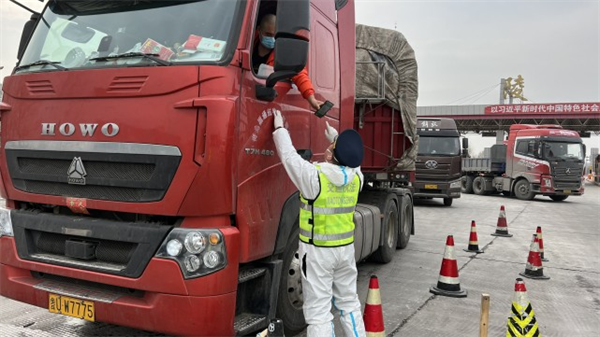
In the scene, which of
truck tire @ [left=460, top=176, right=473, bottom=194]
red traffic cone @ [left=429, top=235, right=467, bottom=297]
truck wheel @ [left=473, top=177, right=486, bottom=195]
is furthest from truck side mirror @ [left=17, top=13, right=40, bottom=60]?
truck tire @ [left=460, top=176, right=473, bottom=194]

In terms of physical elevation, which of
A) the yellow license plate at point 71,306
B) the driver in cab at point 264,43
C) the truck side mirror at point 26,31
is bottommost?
the yellow license plate at point 71,306

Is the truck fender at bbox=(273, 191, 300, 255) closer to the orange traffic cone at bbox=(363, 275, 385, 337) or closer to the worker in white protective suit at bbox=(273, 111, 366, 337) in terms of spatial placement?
the worker in white protective suit at bbox=(273, 111, 366, 337)

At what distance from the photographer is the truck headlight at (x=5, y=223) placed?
3.43m

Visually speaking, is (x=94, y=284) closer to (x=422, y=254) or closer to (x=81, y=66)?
(x=81, y=66)

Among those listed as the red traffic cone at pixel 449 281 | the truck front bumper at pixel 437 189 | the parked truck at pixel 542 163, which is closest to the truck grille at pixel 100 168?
the red traffic cone at pixel 449 281

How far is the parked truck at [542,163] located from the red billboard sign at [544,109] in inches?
669

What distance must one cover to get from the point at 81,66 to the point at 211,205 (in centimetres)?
138

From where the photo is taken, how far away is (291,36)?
3020 mm

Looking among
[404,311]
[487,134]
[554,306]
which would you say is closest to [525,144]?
[554,306]

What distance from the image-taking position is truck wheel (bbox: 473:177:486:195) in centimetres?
2275

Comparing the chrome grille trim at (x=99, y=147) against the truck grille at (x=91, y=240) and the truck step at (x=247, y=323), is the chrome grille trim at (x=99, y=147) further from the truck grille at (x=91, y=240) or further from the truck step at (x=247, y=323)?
the truck step at (x=247, y=323)

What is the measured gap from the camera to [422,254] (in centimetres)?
812

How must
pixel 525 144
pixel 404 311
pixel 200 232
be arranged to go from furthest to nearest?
pixel 525 144 < pixel 404 311 < pixel 200 232

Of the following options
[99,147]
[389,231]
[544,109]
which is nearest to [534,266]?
[389,231]
